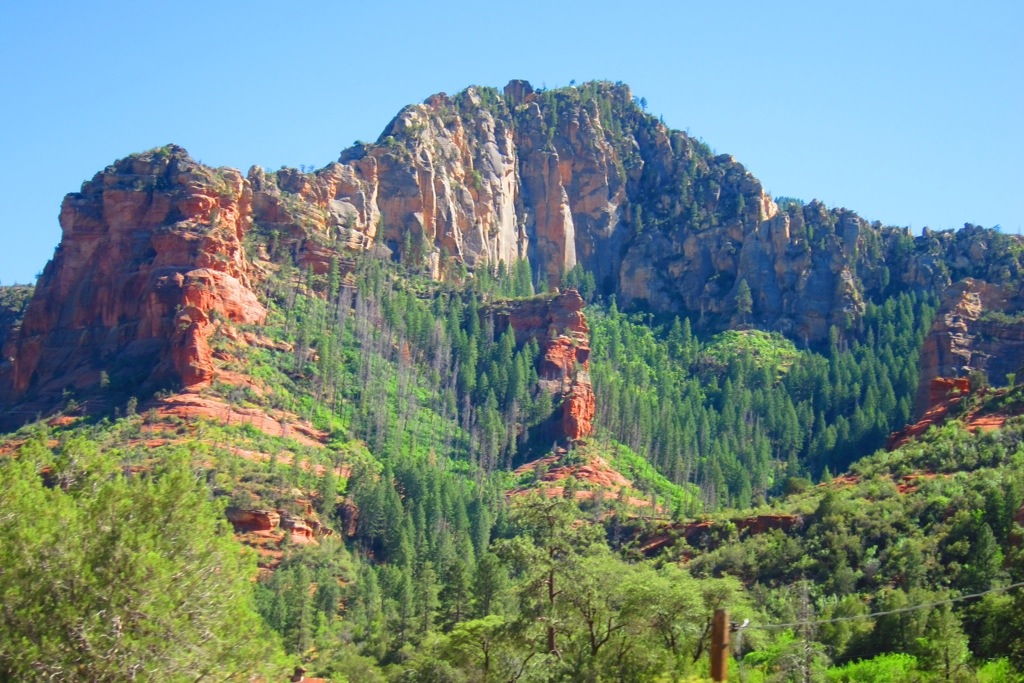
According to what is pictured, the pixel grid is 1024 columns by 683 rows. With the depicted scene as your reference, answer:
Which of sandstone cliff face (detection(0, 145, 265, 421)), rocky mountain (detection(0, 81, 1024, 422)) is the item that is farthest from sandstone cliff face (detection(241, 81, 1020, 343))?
sandstone cliff face (detection(0, 145, 265, 421))

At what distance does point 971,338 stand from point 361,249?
3023 inches

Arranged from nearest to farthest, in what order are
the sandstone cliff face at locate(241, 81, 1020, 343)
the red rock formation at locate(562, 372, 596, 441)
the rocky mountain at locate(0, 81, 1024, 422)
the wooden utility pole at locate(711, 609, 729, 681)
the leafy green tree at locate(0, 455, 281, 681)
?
the wooden utility pole at locate(711, 609, 729, 681) < the leafy green tree at locate(0, 455, 281, 681) < the rocky mountain at locate(0, 81, 1024, 422) < the red rock formation at locate(562, 372, 596, 441) < the sandstone cliff face at locate(241, 81, 1020, 343)

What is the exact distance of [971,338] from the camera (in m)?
142

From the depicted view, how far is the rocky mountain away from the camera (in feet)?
420

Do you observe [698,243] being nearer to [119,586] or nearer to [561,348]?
[561,348]

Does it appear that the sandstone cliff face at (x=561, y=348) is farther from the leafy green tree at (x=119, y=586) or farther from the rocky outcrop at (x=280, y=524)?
the leafy green tree at (x=119, y=586)

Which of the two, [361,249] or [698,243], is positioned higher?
[698,243]

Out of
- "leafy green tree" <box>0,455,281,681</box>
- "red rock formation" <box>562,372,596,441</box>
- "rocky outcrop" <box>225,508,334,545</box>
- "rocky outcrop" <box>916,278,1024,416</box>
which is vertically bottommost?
"rocky outcrop" <box>225,508,334,545</box>

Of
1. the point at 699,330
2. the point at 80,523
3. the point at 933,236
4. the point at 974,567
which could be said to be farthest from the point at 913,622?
the point at 933,236

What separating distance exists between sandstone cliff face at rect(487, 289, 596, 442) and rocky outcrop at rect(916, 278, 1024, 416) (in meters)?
36.4

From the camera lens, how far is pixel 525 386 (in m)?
146

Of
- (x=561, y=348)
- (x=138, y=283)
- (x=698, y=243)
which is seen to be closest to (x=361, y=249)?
(x=561, y=348)

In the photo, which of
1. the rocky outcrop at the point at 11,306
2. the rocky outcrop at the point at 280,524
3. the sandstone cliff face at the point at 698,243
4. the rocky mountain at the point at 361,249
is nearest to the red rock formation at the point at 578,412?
the rocky mountain at the point at 361,249

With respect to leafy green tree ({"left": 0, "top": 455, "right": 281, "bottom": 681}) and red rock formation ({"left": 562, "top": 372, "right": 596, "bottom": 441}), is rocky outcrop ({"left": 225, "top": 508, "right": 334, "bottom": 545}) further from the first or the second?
leafy green tree ({"left": 0, "top": 455, "right": 281, "bottom": 681})
